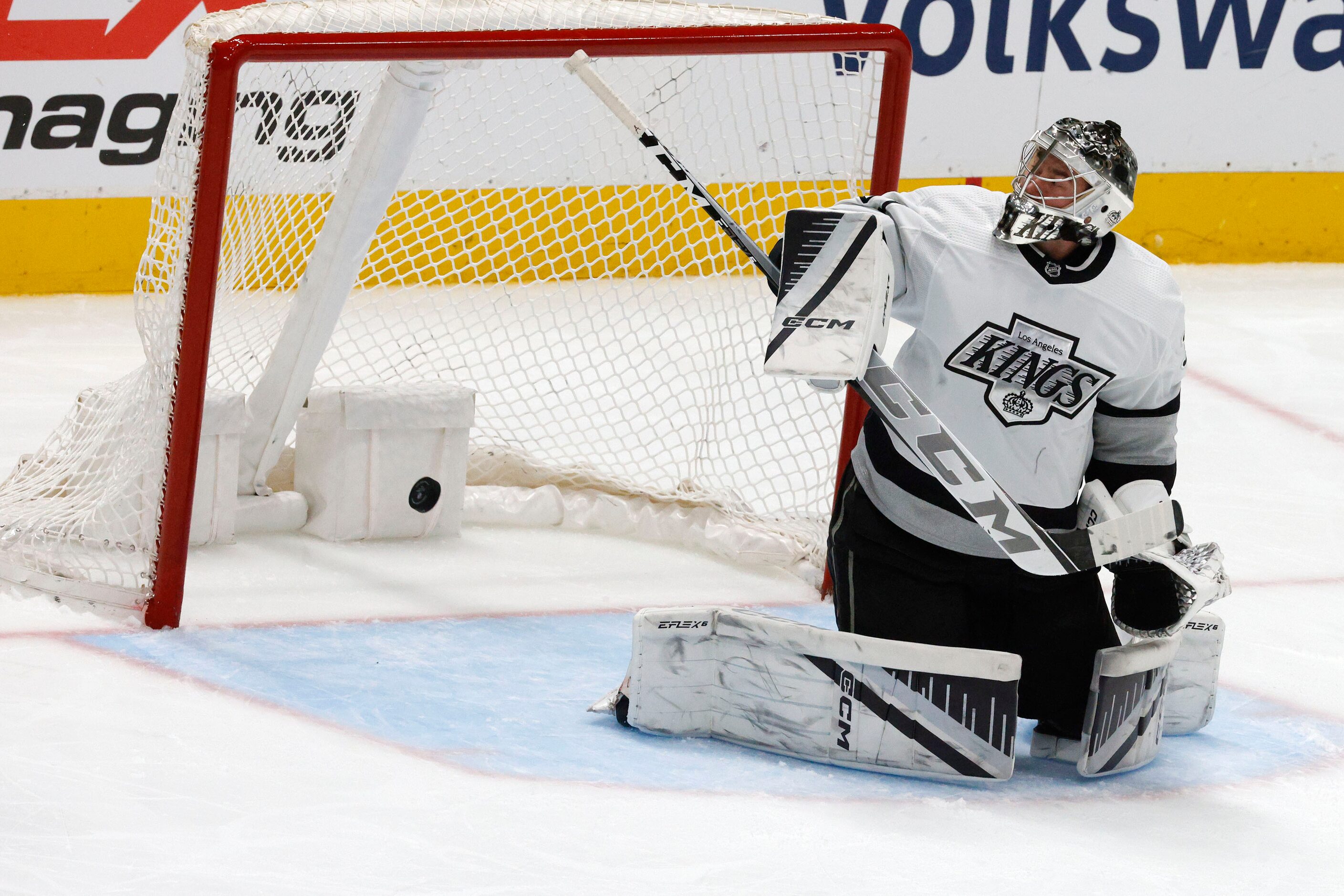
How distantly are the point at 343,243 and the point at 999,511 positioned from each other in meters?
1.30

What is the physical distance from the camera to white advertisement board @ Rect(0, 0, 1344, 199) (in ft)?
15.6

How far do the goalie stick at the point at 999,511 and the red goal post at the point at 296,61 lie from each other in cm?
83

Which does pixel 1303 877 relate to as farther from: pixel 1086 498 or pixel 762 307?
pixel 762 307

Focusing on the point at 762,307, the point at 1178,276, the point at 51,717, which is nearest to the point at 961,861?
the point at 51,717

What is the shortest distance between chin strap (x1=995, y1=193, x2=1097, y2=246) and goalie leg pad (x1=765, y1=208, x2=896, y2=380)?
0.51 feet

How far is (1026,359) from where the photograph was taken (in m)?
2.23

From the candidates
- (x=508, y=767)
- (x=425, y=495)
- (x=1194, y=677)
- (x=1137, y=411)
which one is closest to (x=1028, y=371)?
(x=1137, y=411)

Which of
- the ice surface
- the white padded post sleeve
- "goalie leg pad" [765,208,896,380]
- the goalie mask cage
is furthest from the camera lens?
the white padded post sleeve

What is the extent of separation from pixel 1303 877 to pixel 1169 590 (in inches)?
15.6

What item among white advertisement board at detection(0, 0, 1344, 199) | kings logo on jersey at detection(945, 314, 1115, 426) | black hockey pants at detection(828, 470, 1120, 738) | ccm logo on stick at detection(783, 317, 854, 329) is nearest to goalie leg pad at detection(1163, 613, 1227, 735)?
black hockey pants at detection(828, 470, 1120, 738)

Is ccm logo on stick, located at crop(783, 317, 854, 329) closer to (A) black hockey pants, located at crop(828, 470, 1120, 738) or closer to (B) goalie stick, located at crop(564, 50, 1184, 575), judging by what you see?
(B) goalie stick, located at crop(564, 50, 1184, 575)

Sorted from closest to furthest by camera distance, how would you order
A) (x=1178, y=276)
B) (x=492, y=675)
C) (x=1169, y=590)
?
(x=1169, y=590) → (x=492, y=675) → (x=1178, y=276)

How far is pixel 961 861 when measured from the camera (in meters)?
2.04

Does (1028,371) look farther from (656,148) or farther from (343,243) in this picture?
(343,243)
